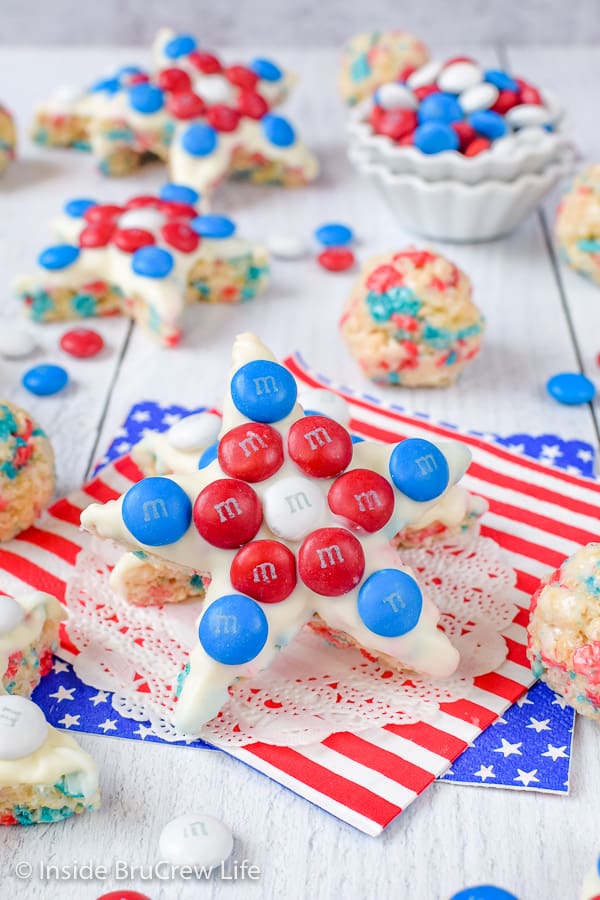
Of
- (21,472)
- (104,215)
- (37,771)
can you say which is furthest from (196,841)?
(104,215)

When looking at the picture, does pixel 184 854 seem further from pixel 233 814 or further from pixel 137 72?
pixel 137 72

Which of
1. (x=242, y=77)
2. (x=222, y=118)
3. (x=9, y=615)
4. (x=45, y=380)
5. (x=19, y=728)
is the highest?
(x=242, y=77)

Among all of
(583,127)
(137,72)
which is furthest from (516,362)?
(137,72)

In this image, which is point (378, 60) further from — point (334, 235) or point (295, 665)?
point (295, 665)

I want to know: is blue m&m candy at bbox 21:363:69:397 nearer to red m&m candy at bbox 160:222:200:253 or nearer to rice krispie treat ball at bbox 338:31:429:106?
red m&m candy at bbox 160:222:200:253

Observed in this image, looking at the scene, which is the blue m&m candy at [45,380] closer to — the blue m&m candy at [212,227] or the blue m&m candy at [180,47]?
the blue m&m candy at [212,227]

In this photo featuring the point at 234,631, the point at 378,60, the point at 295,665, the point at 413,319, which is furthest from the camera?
the point at 378,60
